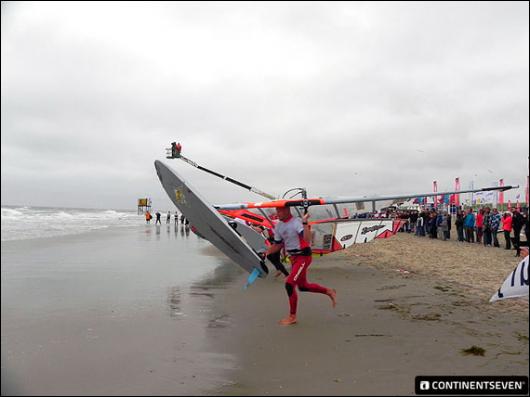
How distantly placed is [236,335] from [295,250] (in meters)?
1.39

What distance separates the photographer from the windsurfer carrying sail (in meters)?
4.98

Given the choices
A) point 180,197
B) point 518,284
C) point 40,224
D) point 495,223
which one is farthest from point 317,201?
point 40,224

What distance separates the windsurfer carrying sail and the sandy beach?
0.40 meters

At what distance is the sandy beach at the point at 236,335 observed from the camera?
9.84 feet

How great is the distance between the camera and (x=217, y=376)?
3203 mm

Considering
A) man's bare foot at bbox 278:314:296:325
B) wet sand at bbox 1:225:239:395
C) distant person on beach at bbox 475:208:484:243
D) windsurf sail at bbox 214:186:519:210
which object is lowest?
man's bare foot at bbox 278:314:296:325

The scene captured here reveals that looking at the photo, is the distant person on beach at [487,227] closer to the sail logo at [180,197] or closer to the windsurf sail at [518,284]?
the sail logo at [180,197]

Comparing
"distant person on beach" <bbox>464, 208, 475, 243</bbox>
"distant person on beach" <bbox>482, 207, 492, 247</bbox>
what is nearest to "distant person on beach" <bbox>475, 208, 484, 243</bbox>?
"distant person on beach" <bbox>464, 208, 475, 243</bbox>

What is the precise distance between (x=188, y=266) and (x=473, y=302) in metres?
6.94

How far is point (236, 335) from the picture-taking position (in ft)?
14.4

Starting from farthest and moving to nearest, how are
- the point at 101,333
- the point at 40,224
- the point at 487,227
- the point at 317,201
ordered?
the point at 40,224, the point at 487,227, the point at 317,201, the point at 101,333

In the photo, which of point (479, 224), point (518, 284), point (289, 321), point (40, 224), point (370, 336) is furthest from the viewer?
point (40, 224)

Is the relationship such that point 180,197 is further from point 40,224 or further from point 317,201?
point 40,224

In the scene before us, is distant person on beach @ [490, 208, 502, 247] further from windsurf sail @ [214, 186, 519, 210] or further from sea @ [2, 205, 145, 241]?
sea @ [2, 205, 145, 241]
